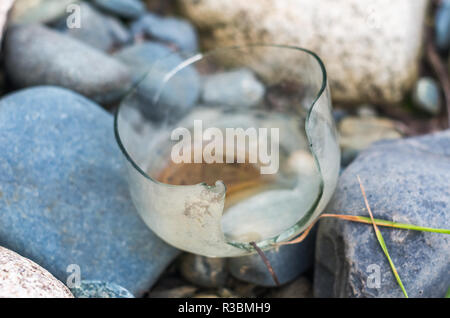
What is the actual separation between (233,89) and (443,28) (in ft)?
3.09

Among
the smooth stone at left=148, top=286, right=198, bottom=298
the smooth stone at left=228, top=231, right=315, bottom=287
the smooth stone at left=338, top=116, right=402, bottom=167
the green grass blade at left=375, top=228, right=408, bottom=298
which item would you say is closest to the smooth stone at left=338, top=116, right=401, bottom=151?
the smooth stone at left=338, top=116, right=402, bottom=167

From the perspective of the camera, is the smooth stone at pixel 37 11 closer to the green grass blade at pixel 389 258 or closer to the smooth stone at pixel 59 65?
the smooth stone at pixel 59 65

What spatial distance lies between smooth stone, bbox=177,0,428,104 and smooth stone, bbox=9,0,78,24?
0.50 m

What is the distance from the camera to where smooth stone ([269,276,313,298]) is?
1230mm

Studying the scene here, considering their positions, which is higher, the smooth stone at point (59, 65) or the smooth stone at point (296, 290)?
the smooth stone at point (59, 65)

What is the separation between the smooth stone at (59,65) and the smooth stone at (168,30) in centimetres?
37

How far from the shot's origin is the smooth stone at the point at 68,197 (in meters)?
1.08

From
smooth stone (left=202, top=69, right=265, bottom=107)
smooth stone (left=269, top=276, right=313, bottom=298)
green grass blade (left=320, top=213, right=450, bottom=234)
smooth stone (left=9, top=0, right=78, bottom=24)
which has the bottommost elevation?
smooth stone (left=269, top=276, right=313, bottom=298)

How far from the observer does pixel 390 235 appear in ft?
3.32

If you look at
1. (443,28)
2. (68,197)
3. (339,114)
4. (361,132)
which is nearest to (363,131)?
(361,132)

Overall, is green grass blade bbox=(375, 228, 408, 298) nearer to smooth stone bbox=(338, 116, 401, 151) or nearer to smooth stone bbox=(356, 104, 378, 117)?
smooth stone bbox=(338, 116, 401, 151)

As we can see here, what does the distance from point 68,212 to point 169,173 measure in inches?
11.9

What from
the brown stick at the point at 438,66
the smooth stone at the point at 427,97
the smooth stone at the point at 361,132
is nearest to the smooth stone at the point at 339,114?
A: the smooth stone at the point at 361,132
